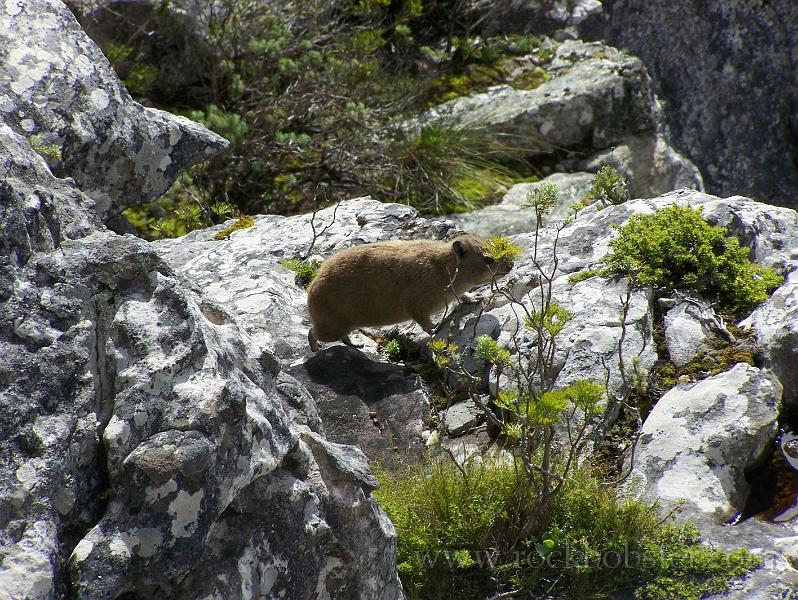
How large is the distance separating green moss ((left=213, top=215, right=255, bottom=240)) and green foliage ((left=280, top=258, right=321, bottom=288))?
0.82 metres

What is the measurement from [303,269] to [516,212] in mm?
2920

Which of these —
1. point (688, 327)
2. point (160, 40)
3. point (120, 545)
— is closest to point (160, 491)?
point (120, 545)

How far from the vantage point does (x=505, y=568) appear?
13.5ft

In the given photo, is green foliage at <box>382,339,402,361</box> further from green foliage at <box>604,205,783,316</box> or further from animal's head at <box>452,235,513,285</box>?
green foliage at <box>604,205,783,316</box>

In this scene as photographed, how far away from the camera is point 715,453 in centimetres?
467

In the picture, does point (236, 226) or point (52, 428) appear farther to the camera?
point (236, 226)

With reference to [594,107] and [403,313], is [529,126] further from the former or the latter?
[403,313]

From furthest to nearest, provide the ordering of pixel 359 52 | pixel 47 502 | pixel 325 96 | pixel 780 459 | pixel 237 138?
pixel 359 52 < pixel 325 96 < pixel 237 138 < pixel 780 459 < pixel 47 502

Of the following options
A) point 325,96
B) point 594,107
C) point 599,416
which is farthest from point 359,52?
Result: point 599,416

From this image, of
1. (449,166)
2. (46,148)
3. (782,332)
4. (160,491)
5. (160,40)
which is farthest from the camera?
(160,40)

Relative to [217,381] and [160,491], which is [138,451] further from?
[217,381]

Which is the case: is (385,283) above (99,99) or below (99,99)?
below

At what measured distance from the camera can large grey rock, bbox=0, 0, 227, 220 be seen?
199 inches

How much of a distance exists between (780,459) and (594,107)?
6.35m
